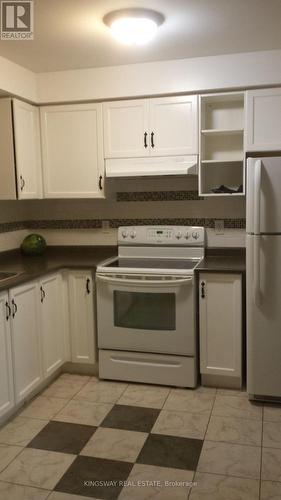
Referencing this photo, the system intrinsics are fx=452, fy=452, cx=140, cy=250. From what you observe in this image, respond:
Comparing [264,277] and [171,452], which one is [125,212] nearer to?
[264,277]

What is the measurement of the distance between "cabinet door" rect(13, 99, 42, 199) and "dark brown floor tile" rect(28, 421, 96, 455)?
1.66 meters

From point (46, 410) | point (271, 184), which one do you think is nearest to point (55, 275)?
point (46, 410)

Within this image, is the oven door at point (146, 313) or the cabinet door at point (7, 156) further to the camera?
the cabinet door at point (7, 156)

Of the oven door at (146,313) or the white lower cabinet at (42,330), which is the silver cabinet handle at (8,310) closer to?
the white lower cabinet at (42,330)

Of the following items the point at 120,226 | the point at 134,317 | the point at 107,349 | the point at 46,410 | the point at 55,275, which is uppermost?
the point at 120,226

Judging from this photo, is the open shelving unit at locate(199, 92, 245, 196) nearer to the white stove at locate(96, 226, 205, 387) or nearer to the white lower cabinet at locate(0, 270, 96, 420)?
the white stove at locate(96, 226, 205, 387)

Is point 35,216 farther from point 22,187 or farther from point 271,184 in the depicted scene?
point 271,184

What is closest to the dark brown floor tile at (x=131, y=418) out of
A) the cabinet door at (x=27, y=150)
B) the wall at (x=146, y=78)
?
the cabinet door at (x=27, y=150)

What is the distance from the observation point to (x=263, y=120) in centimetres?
317

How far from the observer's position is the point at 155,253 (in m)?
3.69

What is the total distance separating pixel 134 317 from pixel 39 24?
196 cm

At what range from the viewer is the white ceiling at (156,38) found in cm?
228

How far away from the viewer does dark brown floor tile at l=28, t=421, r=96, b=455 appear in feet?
8.20

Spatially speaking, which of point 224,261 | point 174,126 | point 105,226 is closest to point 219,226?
point 224,261
